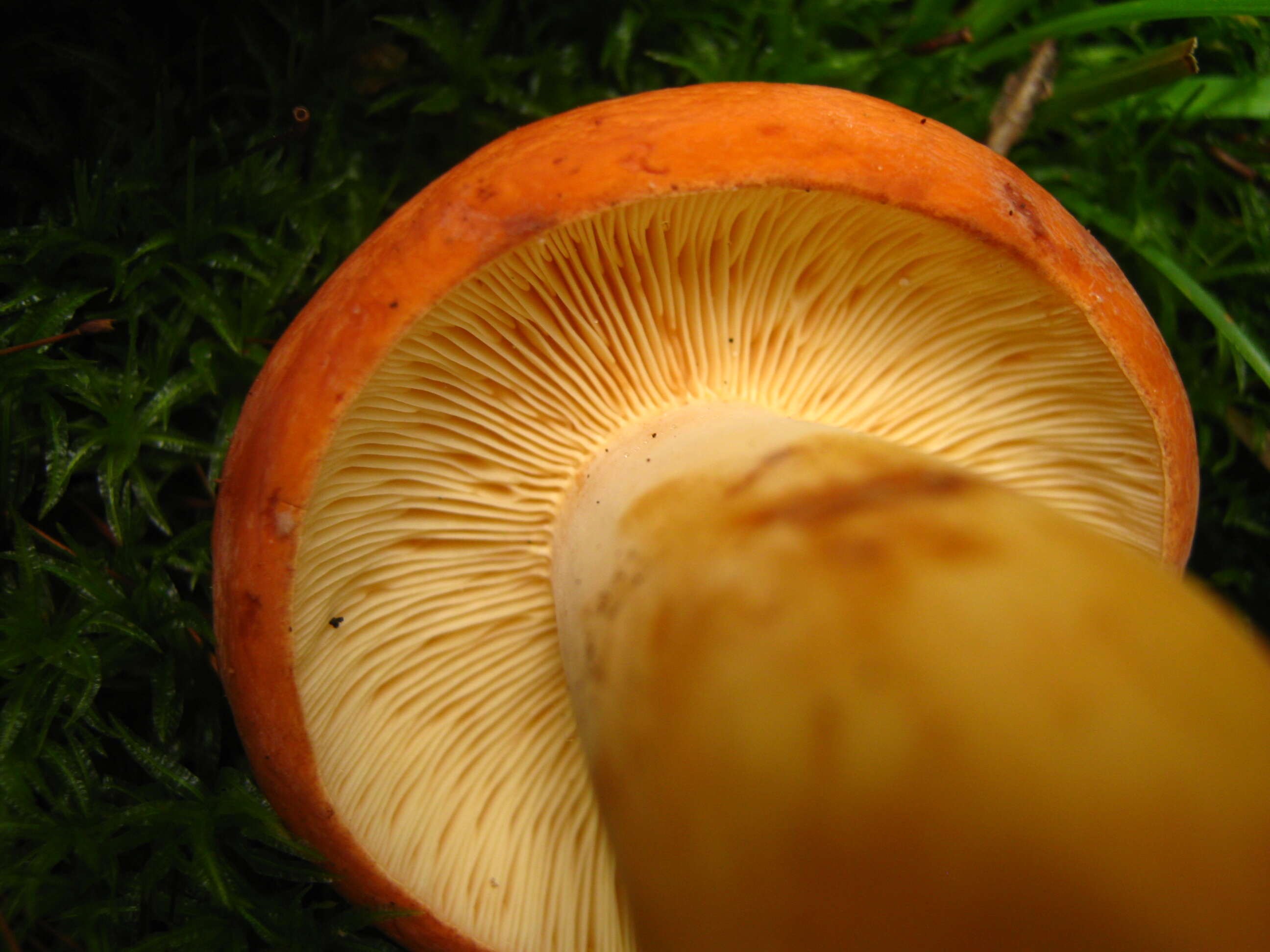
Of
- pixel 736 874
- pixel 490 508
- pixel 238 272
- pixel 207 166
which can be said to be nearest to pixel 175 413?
pixel 238 272

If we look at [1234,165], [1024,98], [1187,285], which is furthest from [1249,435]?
[1024,98]

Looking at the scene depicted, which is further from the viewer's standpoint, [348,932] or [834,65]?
[834,65]

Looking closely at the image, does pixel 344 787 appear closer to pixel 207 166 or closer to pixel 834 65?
pixel 207 166

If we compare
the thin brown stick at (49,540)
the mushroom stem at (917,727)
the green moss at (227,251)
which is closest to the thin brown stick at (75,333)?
the green moss at (227,251)

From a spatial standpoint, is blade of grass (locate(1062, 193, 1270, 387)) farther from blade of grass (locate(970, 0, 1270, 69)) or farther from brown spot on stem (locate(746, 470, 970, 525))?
brown spot on stem (locate(746, 470, 970, 525))

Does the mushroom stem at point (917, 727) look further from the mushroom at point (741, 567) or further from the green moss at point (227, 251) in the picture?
the green moss at point (227, 251)

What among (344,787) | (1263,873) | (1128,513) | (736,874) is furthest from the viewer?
(1128,513)
